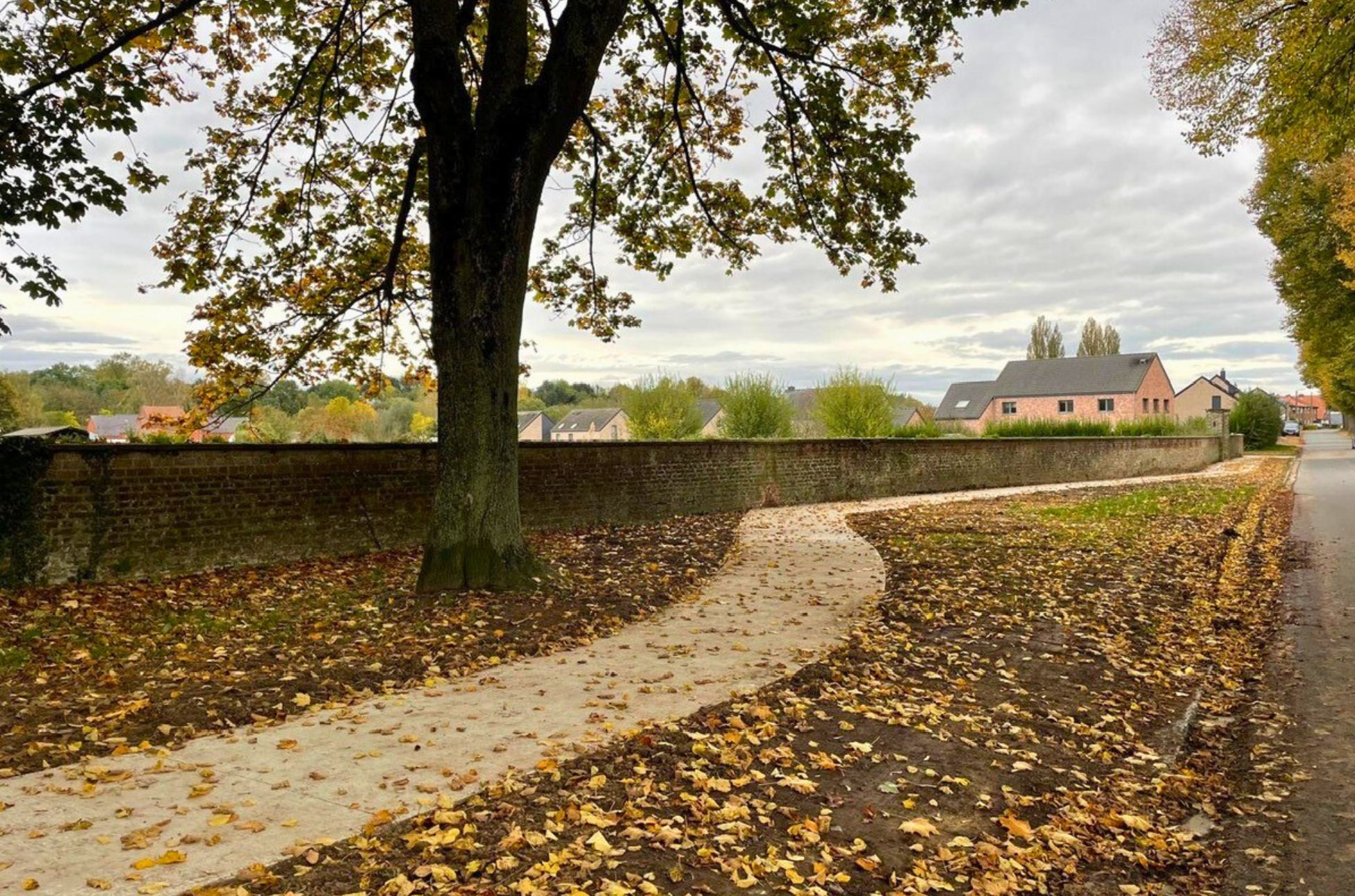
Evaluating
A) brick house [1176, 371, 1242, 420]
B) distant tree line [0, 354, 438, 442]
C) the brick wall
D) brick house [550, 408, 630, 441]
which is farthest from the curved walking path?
brick house [1176, 371, 1242, 420]

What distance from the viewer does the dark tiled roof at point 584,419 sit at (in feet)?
228

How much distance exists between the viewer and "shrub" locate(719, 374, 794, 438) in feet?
80.9

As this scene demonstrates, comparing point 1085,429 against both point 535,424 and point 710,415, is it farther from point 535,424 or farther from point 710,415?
point 535,424

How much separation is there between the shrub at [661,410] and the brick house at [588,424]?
126 feet

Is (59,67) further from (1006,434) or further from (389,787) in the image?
(1006,434)

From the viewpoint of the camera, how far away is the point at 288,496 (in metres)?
9.43

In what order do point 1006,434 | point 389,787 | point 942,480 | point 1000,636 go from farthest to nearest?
point 1006,434, point 942,480, point 1000,636, point 389,787

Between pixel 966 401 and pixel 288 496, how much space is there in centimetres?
6637

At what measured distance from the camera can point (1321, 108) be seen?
10.2 metres

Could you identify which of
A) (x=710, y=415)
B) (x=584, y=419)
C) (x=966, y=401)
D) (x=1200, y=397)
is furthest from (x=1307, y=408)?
(x=710, y=415)

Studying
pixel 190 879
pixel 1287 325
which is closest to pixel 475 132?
pixel 190 879

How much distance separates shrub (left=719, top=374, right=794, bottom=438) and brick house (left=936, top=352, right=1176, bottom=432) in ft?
115

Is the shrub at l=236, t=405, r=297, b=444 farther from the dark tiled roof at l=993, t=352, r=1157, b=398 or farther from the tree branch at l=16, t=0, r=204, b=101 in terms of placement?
the dark tiled roof at l=993, t=352, r=1157, b=398

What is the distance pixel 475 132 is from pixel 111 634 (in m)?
5.03
